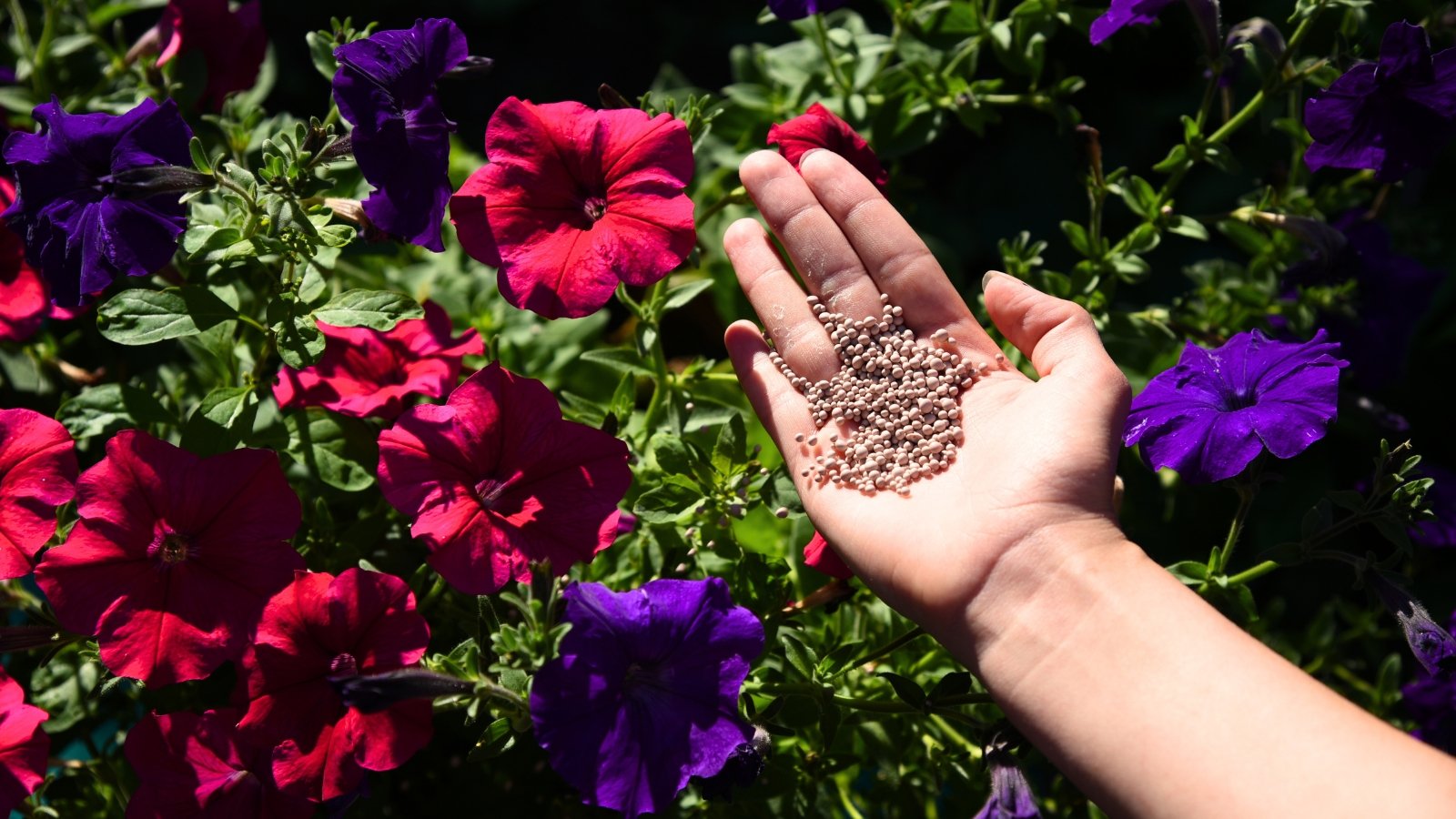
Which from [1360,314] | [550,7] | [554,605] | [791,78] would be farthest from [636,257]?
[550,7]

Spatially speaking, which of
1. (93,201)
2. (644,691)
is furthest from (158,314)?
(644,691)

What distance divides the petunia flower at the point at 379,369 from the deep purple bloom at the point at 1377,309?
1.22 m

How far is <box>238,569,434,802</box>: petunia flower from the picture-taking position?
112 cm

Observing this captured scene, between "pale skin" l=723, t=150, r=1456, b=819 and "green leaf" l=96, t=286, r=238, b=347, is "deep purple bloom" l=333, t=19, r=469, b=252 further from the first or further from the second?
"pale skin" l=723, t=150, r=1456, b=819

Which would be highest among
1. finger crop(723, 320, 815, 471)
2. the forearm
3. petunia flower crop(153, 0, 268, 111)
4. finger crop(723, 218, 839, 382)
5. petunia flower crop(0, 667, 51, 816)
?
petunia flower crop(153, 0, 268, 111)

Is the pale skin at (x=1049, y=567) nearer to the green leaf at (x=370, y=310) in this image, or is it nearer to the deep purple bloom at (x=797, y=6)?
the deep purple bloom at (x=797, y=6)

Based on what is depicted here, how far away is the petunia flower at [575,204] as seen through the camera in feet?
4.06

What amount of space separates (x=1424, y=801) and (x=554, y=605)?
82 cm

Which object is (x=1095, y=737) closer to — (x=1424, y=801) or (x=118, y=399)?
(x=1424, y=801)

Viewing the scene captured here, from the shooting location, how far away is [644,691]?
1.13 m

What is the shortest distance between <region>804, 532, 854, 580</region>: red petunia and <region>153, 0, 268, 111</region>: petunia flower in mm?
1062

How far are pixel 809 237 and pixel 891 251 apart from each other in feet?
0.34

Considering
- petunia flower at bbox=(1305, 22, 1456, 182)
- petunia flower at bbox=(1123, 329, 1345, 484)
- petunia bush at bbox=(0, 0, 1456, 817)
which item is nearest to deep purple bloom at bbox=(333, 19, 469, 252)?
petunia bush at bbox=(0, 0, 1456, 817)

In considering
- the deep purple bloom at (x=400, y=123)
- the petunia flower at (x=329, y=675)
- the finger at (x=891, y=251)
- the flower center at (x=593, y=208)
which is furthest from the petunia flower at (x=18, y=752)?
the finger at (x=891, y=251)
